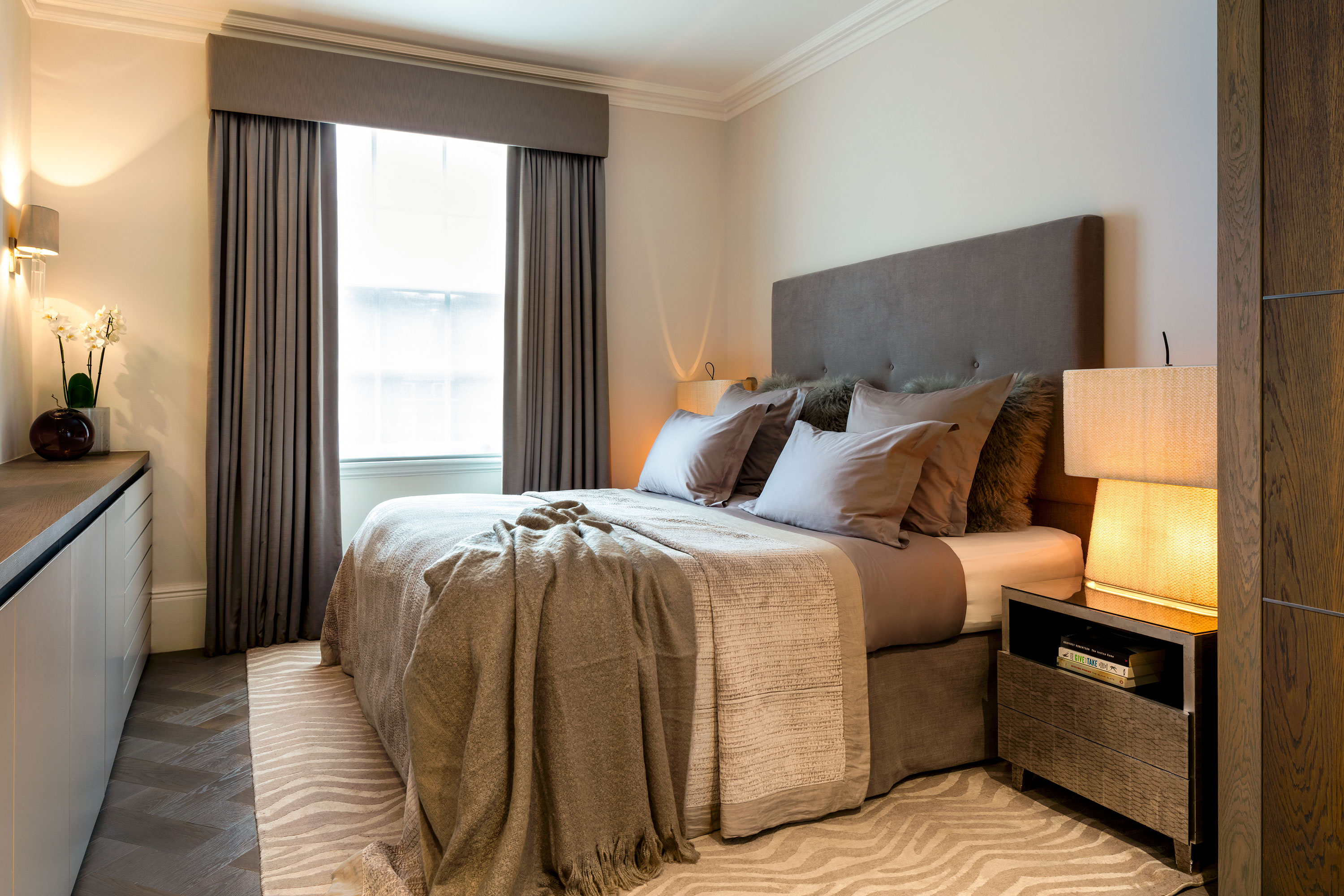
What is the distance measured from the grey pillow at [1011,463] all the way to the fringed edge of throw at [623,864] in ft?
4.48

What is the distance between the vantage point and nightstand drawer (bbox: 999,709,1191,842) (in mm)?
1918

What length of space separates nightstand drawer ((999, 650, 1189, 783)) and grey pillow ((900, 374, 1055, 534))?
1.75 ft

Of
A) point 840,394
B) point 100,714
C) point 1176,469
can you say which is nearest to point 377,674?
point 100,714

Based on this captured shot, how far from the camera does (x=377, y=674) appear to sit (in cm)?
250

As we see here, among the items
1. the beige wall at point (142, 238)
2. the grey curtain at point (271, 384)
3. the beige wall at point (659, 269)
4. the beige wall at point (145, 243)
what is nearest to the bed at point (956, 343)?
the beige wall at point (659, 269)

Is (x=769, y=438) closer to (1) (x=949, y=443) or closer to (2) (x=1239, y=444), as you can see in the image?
(1) (x=949, y=443)

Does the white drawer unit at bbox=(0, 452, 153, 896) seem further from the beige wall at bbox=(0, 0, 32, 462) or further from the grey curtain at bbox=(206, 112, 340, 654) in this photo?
the grey curtain at bbox=(206, 112, 340, 654)

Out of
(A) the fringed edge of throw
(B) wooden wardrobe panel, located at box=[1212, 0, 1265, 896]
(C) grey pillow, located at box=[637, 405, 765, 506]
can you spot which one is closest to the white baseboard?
(C) grey pillow, located at box=[637, 405, 765, 506]

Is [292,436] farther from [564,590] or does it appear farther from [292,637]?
[564,590]

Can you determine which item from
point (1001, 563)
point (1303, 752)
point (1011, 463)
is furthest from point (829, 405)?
point (1303, 752)

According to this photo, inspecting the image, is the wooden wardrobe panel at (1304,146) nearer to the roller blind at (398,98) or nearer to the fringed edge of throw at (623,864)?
the fringed edge of throw at (623,864)

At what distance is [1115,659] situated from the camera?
208 cm

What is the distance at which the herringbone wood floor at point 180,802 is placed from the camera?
6.30ft

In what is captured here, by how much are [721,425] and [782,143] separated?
5.84 ft
